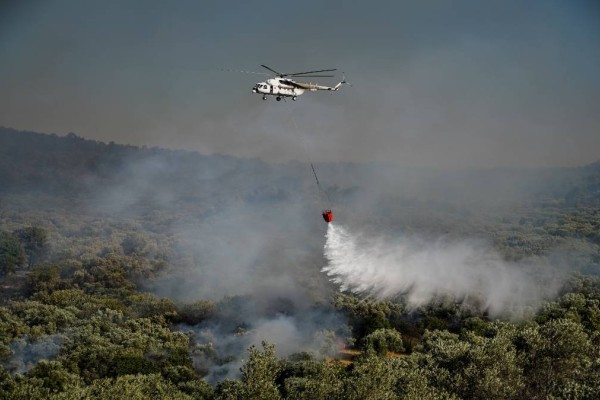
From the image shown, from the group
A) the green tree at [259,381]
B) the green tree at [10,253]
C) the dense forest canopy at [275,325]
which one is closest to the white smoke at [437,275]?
the dense forest canopy at [275,325]

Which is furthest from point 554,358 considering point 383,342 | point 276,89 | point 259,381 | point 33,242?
point 33,242

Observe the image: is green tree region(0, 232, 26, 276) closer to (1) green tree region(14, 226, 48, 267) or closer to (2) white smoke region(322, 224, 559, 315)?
(1) green tree region(14, 226, 48, 267)

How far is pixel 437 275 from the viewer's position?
105 metres

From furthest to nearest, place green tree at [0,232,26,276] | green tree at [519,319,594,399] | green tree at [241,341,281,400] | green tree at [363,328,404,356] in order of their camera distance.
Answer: green tree at [0,232,26,276]
green tree at [363,328,404,356]
green tree at [519,319,594,399]
green tree at [241,341,281,400]

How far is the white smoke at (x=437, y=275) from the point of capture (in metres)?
88.2

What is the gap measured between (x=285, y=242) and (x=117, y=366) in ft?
364

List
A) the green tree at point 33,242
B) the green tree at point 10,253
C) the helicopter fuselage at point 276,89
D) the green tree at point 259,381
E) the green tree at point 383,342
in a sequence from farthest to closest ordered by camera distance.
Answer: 1. the green tree at point 33,242
2. the green tree at point 10,253
3. the green tree at point 383,342
4. the helicopter fuselage at point 276,89
5. the green tree at point 259,381

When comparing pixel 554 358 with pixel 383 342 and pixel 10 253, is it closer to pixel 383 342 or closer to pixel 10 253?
pixel 383 342

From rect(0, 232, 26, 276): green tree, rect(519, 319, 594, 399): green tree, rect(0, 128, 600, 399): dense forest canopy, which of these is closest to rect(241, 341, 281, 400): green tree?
rect(0, 128, 600, 399): dense forest canopy

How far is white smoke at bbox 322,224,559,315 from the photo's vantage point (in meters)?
88.2

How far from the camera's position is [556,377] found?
40.4m

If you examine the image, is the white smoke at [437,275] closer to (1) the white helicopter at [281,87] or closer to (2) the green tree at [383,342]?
(2) the green tree at [383,342]

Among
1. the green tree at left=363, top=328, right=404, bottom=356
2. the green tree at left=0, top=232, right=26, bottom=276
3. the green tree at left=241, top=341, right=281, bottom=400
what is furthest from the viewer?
the green tree at left=0, top=232, right=26, bottom=276

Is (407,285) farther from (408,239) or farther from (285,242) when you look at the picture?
(285,242)
